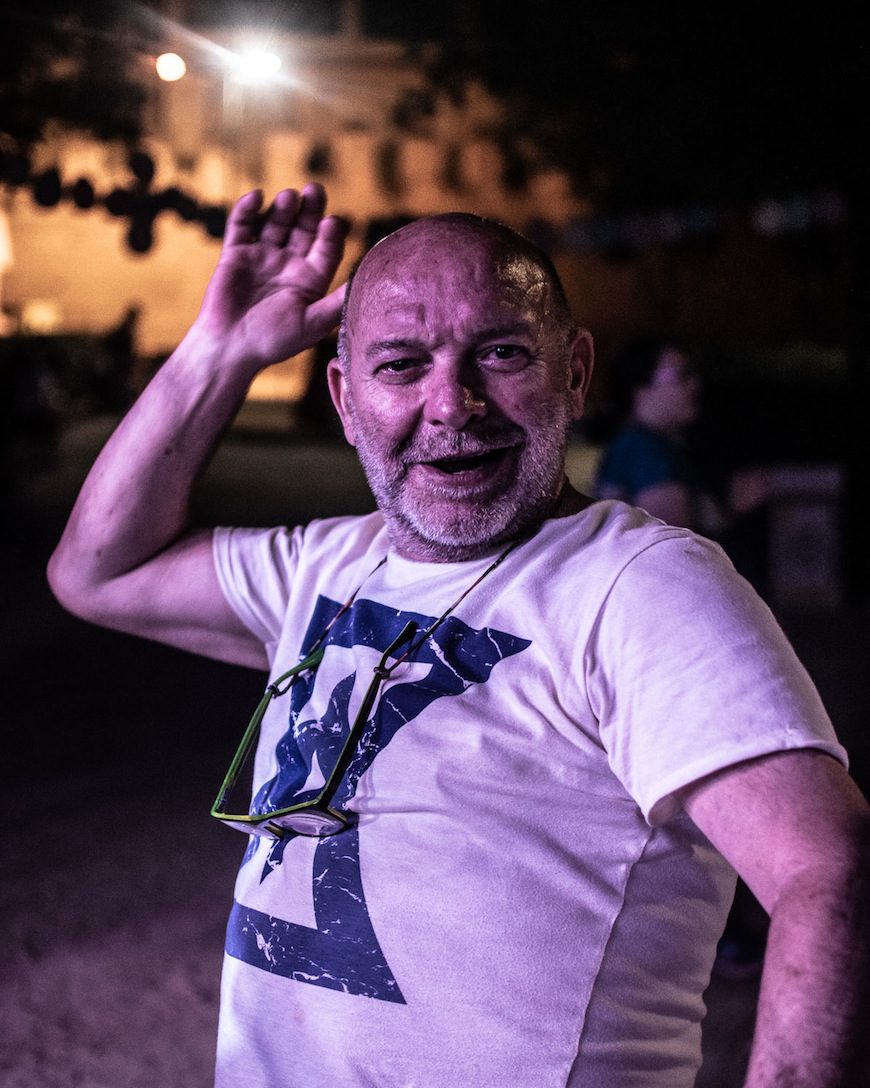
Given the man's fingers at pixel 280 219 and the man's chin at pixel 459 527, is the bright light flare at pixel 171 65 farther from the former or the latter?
the man's chin at pixel 459 527

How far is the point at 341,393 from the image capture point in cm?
197

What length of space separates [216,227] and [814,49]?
5006 millimetres

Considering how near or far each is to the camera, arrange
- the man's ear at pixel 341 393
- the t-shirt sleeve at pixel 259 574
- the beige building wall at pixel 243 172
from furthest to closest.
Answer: the beige building wall at pixel 243 172 < the t-shirt sleeve at pixel 259 574 < the man's ear at pixel 341 393

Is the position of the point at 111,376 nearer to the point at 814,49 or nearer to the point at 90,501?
the point at 814,49

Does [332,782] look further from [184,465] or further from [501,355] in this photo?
[184,465]

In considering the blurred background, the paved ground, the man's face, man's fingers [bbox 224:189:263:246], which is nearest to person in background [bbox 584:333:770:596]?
the blurred background

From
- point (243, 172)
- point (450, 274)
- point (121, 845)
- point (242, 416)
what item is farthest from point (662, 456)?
point (243, 172)

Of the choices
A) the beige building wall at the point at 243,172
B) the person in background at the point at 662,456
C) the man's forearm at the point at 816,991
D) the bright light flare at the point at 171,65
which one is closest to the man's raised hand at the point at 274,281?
the man's forearm at the point at 816,991

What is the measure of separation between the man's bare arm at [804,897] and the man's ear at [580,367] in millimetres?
690

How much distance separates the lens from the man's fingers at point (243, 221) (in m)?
2.27

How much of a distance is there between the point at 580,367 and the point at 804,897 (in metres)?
0.90

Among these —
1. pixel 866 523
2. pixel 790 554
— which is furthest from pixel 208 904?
pixel 866 523

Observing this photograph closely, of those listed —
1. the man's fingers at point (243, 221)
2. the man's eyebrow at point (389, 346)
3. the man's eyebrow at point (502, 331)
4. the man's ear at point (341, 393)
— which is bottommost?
the man's ear at point (341, 393)

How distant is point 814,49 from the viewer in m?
8.48
